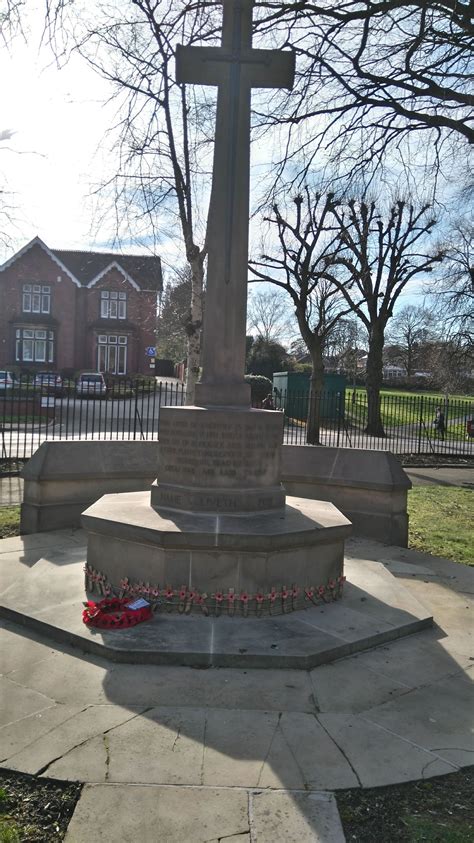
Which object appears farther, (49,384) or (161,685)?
(49,384)

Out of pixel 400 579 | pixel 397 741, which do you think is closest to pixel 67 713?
pixel 397 741

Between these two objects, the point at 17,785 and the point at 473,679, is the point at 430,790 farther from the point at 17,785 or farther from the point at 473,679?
the point at 17,785

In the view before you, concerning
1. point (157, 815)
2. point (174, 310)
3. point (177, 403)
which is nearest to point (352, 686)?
point (157, 815)

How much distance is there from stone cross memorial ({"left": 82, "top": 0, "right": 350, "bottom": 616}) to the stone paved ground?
35.3 inches

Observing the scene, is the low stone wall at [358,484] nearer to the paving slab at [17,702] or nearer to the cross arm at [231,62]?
the cross arm at [231,62]

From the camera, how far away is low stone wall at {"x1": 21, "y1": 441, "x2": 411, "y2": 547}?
7828 mm

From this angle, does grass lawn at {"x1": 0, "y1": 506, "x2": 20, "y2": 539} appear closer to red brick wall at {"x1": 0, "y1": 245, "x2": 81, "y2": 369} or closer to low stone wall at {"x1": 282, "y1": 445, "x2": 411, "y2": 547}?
low stone wall at {"x1": 282, "y1": 445, "x2": 411, "y2": 547}

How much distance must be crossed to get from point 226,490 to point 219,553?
85cm

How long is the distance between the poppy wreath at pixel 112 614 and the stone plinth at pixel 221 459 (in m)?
1.12

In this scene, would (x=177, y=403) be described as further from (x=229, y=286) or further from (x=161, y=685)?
(x=161, y=685)

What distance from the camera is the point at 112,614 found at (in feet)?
15.4

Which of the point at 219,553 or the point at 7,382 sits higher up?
the point at 7,382

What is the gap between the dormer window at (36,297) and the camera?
48156 mm

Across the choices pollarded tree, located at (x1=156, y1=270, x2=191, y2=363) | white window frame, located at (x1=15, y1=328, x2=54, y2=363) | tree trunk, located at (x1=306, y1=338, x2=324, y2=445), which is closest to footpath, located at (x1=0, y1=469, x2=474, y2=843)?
tree trunk, located at (x1=306, y1=338, x2=324, y2=445)
